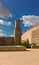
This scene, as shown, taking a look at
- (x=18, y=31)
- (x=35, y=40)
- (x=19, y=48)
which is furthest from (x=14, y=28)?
(x=19, y=48)

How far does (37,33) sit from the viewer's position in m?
29.7

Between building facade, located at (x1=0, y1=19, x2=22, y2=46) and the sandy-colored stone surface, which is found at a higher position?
building facade, located at (x1=0, y1=19, x2=22, y2=46)

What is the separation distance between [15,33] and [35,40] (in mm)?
6462

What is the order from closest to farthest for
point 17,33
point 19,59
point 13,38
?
1. point 19,59
2. point 17,33
3. point 13,38

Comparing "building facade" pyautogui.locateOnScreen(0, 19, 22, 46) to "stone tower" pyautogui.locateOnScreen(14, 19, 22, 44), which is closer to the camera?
"stone tower" pyautogui.locateOnScreen(14, 19, 22, 44)

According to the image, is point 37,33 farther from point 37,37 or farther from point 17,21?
point 17,21

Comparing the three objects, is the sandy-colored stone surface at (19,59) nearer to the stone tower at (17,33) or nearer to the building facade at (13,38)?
the stone tower at (17,33)

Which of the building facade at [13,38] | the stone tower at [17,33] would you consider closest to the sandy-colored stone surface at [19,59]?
the stone tower at [17,33]

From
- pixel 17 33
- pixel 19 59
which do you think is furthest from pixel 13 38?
pixel 19 59

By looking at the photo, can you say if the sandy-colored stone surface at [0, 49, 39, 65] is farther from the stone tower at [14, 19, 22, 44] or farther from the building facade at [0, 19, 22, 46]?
the building facade at [0, 19, 22, 46]

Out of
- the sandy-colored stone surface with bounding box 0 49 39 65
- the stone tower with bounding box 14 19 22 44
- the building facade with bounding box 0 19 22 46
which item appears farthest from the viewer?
the building facade with bounding box 0 19 22 46

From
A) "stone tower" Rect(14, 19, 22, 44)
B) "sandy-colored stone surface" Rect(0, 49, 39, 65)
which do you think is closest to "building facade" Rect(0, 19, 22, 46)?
"stone tower" Rect(14, 19, 22, 44)

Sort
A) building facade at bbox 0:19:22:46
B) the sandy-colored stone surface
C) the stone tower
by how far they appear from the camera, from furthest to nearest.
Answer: building facade at bbox 0:19:22:46
the stone tower
the sandy-colored stone surface

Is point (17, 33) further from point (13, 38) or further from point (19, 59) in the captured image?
point (19, 59)
